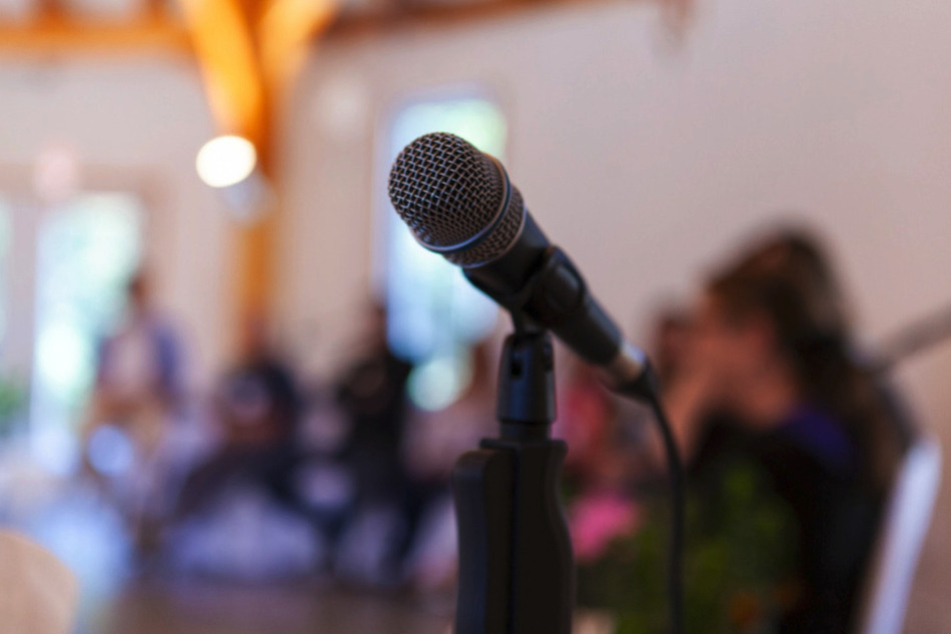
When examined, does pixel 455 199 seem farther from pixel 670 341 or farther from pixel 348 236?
pixel 348 236

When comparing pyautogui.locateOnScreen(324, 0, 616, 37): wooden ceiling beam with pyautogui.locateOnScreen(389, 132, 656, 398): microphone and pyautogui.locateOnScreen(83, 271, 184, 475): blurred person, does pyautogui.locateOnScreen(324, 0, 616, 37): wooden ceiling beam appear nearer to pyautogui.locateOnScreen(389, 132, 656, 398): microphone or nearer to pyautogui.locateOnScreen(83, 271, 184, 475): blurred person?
pyautogui.locateOnScreen(83, 271, 184, 475): blurred person

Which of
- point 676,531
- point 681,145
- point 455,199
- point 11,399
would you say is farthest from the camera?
point 11,399

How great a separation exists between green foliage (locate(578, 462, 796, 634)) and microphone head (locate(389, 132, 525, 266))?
0.58m

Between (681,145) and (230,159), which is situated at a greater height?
(230,159)

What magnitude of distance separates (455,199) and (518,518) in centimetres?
22

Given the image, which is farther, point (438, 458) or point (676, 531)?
point (438, 458)

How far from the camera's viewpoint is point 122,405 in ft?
16.2

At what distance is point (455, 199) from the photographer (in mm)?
507

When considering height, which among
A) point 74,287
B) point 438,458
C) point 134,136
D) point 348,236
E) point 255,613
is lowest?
point 255,613

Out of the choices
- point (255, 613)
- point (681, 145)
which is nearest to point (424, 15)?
point (681, 145)

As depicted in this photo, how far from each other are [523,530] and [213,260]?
6045mm

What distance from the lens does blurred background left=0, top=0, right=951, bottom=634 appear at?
76.0 inches

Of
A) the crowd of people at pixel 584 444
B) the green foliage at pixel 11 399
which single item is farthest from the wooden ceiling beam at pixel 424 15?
the green foliage at pixel 11 399

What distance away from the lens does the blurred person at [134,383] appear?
493 cm
